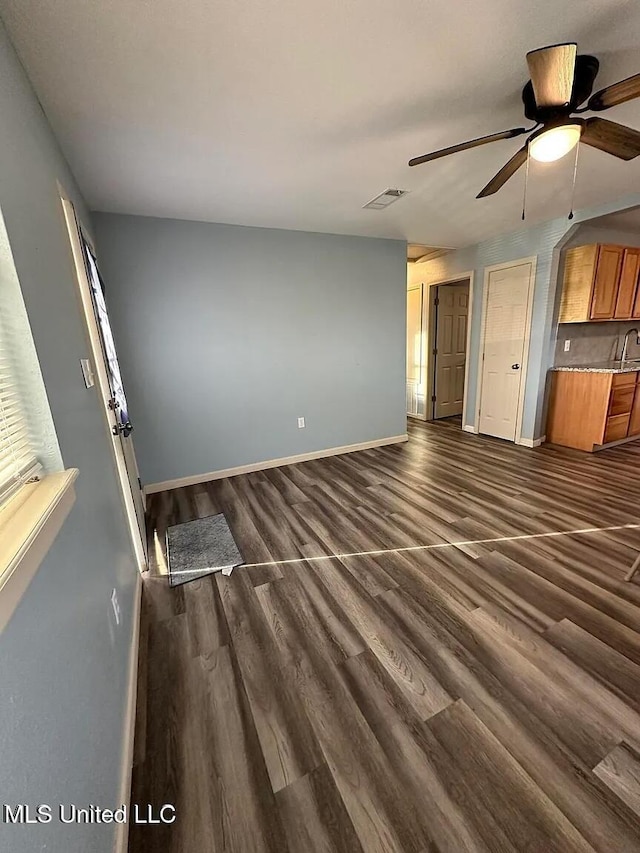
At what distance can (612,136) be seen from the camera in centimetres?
158

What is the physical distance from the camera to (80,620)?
3.13 feet

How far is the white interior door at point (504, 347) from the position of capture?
407 centimetres

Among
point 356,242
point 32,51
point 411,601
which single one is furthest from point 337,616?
point 356,242

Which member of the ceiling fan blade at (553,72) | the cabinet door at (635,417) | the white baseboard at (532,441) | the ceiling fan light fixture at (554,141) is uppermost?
the ceiling fan blade at (553,72)

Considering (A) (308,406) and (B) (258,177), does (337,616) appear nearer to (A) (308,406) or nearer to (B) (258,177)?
(A) (308,406)

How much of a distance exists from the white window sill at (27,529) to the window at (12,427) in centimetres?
4

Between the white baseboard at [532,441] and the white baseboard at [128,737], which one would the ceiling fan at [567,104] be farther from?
the white baseboard at [532,441]

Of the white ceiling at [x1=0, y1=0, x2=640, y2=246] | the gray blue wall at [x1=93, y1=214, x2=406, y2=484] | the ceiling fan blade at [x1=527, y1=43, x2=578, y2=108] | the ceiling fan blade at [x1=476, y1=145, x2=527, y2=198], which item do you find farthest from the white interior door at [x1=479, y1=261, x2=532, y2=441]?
the ceiling fan blade at [x1=527, y1=43, x2=578, y2=108]

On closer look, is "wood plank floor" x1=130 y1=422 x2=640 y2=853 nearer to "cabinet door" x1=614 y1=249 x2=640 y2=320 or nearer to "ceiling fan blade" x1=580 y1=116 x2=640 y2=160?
"ceiling fan blade" x1=580 y1=116 x2=640 y2=160

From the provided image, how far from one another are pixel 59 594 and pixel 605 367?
5.50 metres

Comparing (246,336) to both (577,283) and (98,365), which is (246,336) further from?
(577,283)

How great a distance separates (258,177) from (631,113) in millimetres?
2241

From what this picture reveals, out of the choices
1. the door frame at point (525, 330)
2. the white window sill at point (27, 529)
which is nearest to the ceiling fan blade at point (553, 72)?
the white window sill at point (27, 529)

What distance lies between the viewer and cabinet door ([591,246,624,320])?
3752mm
